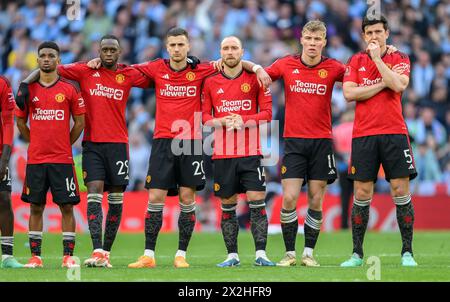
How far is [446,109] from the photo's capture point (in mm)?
22250

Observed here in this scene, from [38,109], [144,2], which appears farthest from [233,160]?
[144,2]

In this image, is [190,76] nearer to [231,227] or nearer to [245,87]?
[245,87]

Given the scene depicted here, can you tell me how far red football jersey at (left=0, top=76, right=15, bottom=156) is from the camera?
11.9 meters

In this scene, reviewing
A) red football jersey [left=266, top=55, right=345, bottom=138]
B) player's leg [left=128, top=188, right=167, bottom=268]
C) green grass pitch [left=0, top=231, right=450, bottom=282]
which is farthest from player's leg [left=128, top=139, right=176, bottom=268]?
red football jersey [left=266, top=55, right=345, bottom=138]

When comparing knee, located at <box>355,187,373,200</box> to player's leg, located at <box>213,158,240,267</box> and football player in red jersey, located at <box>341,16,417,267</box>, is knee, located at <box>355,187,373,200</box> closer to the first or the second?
football player in red jersey, located at <box>341,16,417,267</box>

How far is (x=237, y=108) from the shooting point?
11.8 m

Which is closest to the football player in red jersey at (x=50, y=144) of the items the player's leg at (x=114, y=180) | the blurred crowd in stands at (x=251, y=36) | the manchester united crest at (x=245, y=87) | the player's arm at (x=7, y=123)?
the player's arm at (x=7, y=123)

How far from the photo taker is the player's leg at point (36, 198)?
11789 mm

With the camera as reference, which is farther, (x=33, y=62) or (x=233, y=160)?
(x=33, y=62)

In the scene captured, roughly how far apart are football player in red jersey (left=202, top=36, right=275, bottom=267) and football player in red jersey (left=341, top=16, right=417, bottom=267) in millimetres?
987

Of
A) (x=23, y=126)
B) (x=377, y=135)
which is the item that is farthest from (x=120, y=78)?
(x=377, y=135)

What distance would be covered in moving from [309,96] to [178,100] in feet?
4.78

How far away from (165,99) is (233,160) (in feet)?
3.35

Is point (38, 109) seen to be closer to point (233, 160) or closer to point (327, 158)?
point (233, 160)
